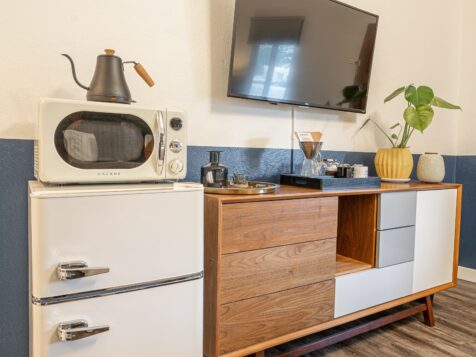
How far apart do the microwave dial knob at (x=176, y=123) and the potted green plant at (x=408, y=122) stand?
1.60 m

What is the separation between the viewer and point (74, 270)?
3.22 ft

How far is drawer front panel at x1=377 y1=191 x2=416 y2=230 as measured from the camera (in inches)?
75.7

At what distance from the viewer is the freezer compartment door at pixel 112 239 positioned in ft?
3.20

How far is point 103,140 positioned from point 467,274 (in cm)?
317

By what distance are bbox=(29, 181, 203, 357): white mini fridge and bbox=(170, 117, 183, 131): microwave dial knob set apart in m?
0.21

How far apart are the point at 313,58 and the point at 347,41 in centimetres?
32

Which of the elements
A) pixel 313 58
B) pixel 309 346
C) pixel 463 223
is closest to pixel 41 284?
pixel 309 346

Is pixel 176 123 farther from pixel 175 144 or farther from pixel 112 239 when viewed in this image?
pixel 112 239

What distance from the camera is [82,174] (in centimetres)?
115

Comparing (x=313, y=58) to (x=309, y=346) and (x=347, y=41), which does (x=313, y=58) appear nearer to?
(x=347, y=41)

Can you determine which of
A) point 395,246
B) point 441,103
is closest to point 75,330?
point 395,246

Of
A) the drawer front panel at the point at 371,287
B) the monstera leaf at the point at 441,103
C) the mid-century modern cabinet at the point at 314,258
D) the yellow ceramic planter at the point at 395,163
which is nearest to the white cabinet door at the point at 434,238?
the mid-century modern cabinet at the point at 314,258

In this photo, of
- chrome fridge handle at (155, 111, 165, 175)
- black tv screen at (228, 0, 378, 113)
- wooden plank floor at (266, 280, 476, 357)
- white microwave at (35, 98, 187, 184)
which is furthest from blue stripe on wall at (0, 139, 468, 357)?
→ wooden plank floor at (266, 280, 476, 357)

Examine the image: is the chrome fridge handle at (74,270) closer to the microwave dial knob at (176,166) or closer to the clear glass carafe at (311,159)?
the microwave dial knob at (176,166)
